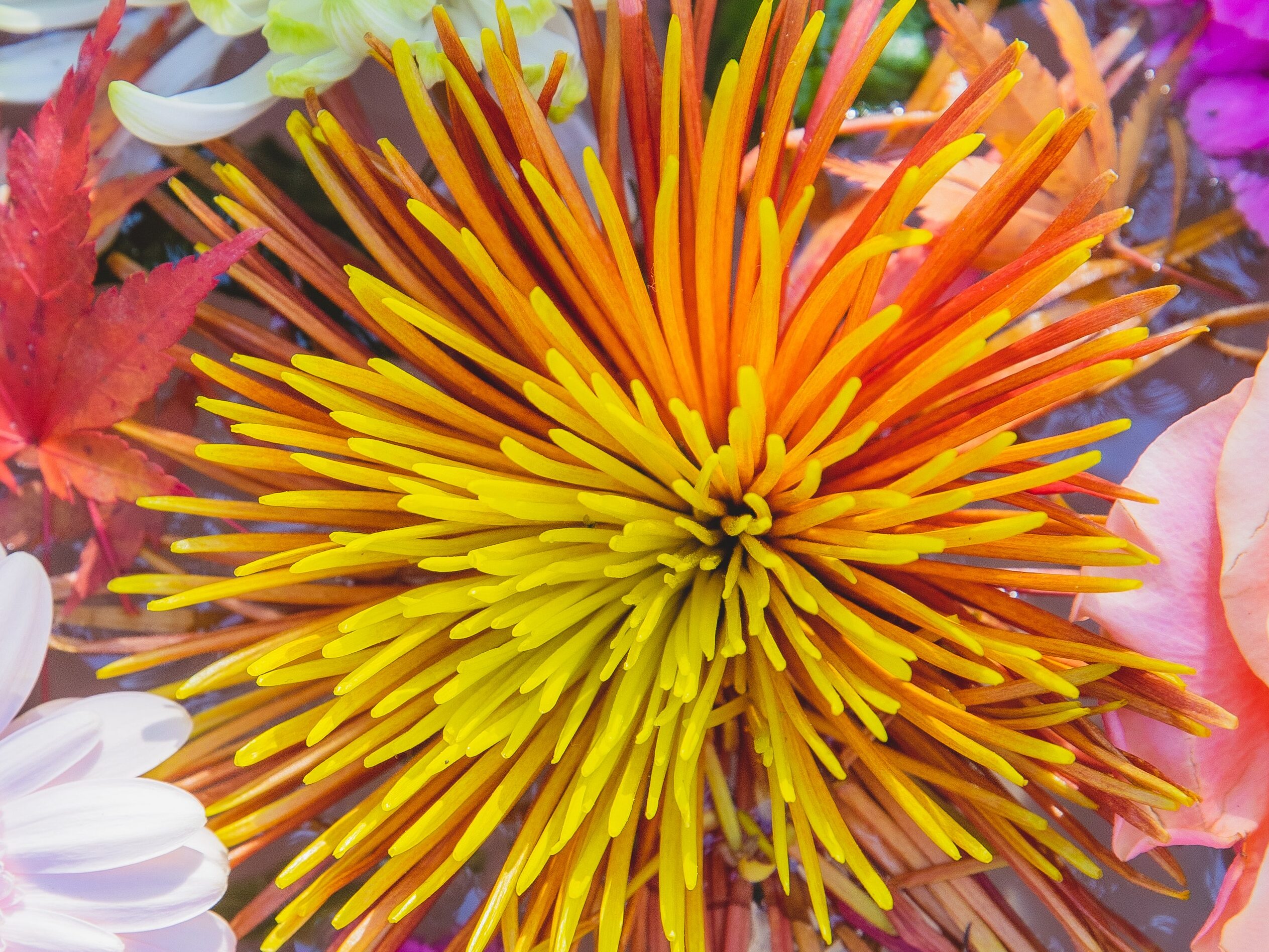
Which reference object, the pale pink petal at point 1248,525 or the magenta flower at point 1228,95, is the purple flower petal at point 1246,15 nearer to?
the magenta flower at point 1228,95

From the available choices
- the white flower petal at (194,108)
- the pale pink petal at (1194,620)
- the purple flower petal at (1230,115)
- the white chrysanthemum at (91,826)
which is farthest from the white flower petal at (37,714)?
the purple flower petal at (1230,115)

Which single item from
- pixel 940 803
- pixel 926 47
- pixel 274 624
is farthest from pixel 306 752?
pixel 926 47

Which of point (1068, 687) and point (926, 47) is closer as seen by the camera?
point (1068, 687)

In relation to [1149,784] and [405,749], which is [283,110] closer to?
[405,749]

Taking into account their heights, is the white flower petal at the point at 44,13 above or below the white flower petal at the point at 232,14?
above

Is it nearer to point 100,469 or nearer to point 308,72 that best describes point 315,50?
point 308,72

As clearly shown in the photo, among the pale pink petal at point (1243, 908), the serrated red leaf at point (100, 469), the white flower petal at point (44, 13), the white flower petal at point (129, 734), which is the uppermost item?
the white flower petal at point (44, 13)

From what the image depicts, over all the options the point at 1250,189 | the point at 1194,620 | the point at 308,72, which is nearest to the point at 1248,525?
the point at 1194,620
